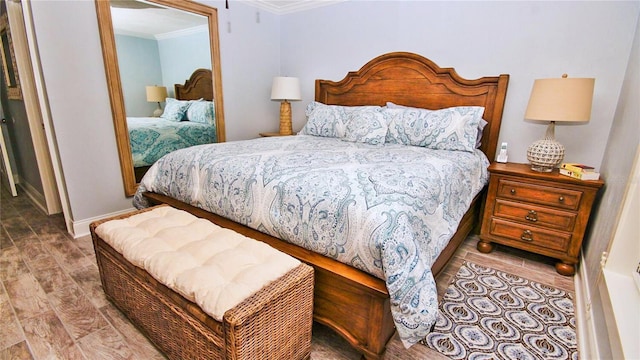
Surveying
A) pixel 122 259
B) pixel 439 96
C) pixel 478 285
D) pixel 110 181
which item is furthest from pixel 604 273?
pixel 110 181

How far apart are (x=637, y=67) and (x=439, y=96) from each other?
133 centimetres

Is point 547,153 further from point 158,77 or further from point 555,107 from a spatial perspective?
point 158,77

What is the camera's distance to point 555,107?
2.04 meters

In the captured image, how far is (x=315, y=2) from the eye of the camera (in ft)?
11.7

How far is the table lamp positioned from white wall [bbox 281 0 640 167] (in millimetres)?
1928

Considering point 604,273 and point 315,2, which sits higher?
point 315,2

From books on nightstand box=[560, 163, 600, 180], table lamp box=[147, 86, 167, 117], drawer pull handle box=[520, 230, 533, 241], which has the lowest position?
drawer pull handle box=[520, 230, 533, 241]

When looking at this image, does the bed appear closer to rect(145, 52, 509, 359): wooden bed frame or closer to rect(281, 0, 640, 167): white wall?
rect(145, 52, 509, 359): wooden bed frame

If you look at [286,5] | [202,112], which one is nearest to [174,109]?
[202,112]

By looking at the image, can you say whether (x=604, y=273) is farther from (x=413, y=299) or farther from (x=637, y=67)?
(x=637, y=67)

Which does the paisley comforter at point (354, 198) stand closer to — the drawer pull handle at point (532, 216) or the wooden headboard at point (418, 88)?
the drawer pull handle at point (532, 216)

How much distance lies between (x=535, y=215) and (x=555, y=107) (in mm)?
760

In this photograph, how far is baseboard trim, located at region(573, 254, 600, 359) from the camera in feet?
4.40

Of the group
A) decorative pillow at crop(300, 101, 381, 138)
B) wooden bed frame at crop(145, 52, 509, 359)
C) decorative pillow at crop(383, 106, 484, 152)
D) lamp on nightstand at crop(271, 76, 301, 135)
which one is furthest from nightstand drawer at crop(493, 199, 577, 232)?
lamp on nightstand at crop(271, 76, 301, 135)
